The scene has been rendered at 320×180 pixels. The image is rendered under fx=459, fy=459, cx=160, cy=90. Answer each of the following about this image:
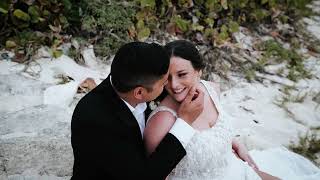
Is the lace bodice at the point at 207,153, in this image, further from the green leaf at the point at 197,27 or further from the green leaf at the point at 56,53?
the green leaf at the point at 197,27

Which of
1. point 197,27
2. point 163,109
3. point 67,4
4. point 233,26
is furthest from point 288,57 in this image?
point 163,109

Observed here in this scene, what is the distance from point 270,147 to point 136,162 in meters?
2.40

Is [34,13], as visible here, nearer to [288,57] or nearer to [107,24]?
[107,24]

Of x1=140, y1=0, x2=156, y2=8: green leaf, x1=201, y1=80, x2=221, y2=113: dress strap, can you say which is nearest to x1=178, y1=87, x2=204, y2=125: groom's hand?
x1=201, y1=80, x2=221, y2=113: dress strap

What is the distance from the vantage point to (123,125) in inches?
89.5

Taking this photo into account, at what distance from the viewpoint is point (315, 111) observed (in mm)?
4988

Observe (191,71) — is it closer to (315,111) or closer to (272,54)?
(315,111)

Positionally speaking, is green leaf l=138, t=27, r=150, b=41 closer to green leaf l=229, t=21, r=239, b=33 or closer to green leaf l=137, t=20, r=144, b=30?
green leaf l=137, t=20, r=144, b=30

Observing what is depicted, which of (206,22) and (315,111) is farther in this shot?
(206,22)

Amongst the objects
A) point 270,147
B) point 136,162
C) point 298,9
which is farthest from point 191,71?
point 298,9

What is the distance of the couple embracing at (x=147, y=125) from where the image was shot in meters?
2.23

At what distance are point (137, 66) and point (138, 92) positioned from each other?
0.16 metres

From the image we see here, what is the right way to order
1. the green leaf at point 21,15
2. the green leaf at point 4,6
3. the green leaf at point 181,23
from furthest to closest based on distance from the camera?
the green leaf at point 181,23 < the green leaf at point 21,15 < the green leaf at point 4,6

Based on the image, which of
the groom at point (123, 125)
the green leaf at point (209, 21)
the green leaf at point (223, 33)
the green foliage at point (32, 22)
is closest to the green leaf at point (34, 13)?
the green foliage at point (32, 22)
